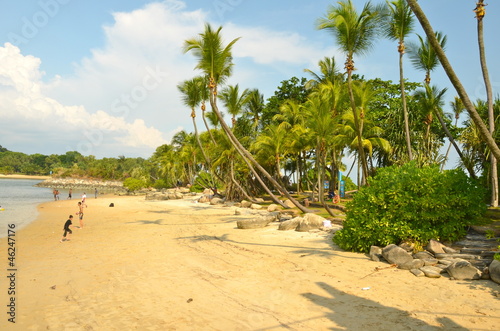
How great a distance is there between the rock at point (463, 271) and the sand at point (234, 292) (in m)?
0.20

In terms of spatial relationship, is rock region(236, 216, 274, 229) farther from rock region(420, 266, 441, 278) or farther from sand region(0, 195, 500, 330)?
rock region(420, 266, 441, 278)

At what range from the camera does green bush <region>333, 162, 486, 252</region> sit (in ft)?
28.7

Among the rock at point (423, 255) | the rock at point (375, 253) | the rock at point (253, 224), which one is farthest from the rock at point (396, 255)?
the rock at point (253, 224)

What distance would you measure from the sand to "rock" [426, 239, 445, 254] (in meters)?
1.37

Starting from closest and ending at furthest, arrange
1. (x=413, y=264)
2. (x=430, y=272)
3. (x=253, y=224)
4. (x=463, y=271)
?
(x=463, y=271) < (x=430, y=272) < (x=413, y=264) < (x=253, y=224)

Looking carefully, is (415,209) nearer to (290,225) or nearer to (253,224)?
(290,225)

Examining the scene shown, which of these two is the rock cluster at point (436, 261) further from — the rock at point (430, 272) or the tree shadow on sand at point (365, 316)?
the tree shadow on sand at point (365, 316)

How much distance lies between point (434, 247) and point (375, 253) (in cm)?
147

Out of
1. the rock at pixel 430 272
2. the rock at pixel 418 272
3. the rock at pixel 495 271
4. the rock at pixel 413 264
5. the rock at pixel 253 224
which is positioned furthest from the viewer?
the rock at pixel 253 224

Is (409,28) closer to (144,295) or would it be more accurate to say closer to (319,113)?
(319,113)

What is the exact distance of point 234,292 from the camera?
678cm

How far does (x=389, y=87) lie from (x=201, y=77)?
17.7 m

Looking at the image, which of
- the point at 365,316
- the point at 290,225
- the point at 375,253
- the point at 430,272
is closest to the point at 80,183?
the point at 290,225

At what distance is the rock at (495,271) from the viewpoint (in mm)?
6684
